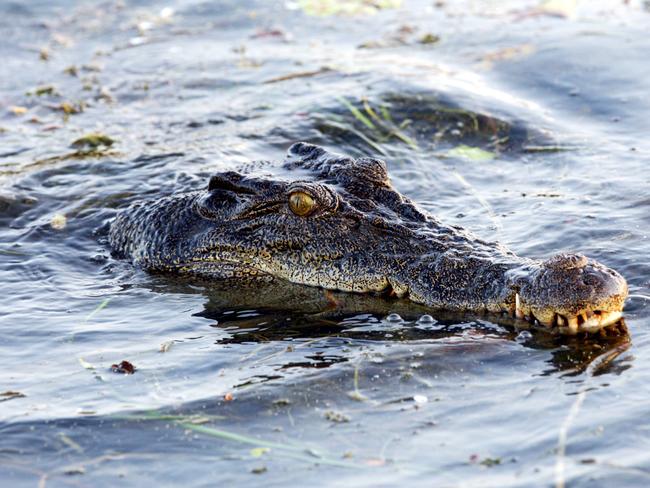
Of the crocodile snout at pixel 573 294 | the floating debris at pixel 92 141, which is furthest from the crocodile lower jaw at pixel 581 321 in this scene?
the floating debris at pixel 92 141

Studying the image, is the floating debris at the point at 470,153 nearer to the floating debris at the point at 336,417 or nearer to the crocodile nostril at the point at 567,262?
the crocodile nostril at the point at 567,262

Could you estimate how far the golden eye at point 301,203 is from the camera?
7.03 meters

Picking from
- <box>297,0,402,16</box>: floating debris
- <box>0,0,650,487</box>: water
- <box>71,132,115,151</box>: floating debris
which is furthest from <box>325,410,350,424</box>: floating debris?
<box>297,0,402,16</box>: floating debris

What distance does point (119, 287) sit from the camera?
7.59 meters

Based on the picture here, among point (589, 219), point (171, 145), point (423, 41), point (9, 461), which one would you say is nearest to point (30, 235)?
point (171, 145)

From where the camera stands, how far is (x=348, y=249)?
6906 mm

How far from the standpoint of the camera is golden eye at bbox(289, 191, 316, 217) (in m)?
7.03

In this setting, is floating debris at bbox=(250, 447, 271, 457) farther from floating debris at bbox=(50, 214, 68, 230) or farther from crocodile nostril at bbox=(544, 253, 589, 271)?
floating debris at bbox=(50, 214, 68, 230)

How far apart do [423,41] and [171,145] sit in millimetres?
5201

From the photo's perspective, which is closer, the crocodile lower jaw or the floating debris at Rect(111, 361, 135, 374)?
the crocodile lower jaw

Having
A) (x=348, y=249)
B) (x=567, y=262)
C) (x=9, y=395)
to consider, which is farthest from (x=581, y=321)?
(x=9, y=395)

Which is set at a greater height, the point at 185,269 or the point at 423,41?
the point at 423,41

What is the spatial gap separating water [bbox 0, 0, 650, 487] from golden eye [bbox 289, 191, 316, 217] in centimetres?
64

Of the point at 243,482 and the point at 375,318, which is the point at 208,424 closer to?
the point at 243,482
